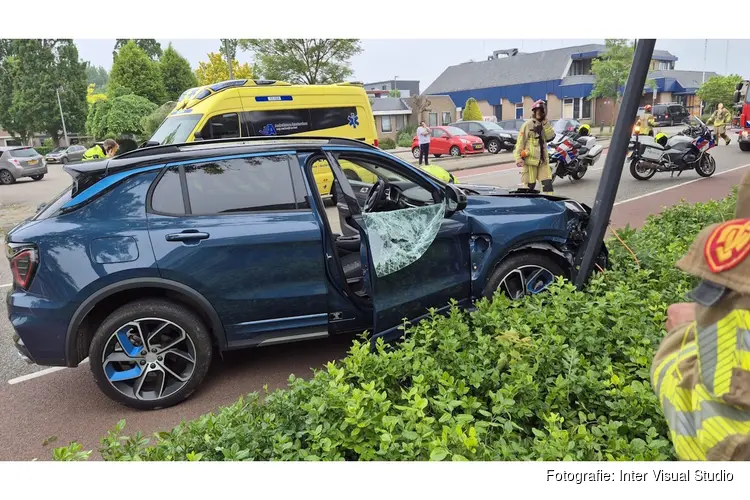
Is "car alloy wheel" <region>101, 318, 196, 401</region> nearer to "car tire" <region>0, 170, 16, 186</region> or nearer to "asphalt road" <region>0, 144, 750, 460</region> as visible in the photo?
"asphalt road" <region>0, 144, 750, 460</region>

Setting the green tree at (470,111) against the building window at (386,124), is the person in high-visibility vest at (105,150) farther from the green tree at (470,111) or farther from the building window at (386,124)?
the building window at (386,124)

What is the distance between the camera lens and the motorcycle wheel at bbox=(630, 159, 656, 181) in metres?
13.5

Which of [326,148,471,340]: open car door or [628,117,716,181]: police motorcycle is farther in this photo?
[628,117,716,181]: police motorcycle

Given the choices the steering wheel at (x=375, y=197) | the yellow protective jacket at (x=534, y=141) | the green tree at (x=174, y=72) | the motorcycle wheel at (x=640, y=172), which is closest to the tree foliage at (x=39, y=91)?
the green tree at (x=174, y=72)

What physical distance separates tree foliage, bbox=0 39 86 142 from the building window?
75.7 ft

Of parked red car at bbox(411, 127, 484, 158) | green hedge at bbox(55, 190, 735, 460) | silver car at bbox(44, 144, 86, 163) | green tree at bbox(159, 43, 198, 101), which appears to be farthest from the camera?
green tree at bbox(159, 43, 198, 101)

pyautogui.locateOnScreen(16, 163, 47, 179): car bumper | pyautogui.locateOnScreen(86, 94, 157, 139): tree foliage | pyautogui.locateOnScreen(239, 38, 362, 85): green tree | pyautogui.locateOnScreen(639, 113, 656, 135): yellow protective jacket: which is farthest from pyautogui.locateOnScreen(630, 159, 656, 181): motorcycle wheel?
pyautogui.locateOnScreen(16, 163, 47, 179): car bumper

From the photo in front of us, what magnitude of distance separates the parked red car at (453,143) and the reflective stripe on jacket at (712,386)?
2224cm

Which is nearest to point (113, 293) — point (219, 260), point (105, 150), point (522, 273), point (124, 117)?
point (219, 260)

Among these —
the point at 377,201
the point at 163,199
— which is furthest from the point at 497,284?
the point at 163,199

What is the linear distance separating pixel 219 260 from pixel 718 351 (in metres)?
3.18

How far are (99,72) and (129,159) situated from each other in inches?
2512

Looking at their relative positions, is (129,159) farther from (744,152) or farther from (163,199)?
(744,152)

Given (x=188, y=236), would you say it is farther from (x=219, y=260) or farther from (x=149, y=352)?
(x=149, y=352)
